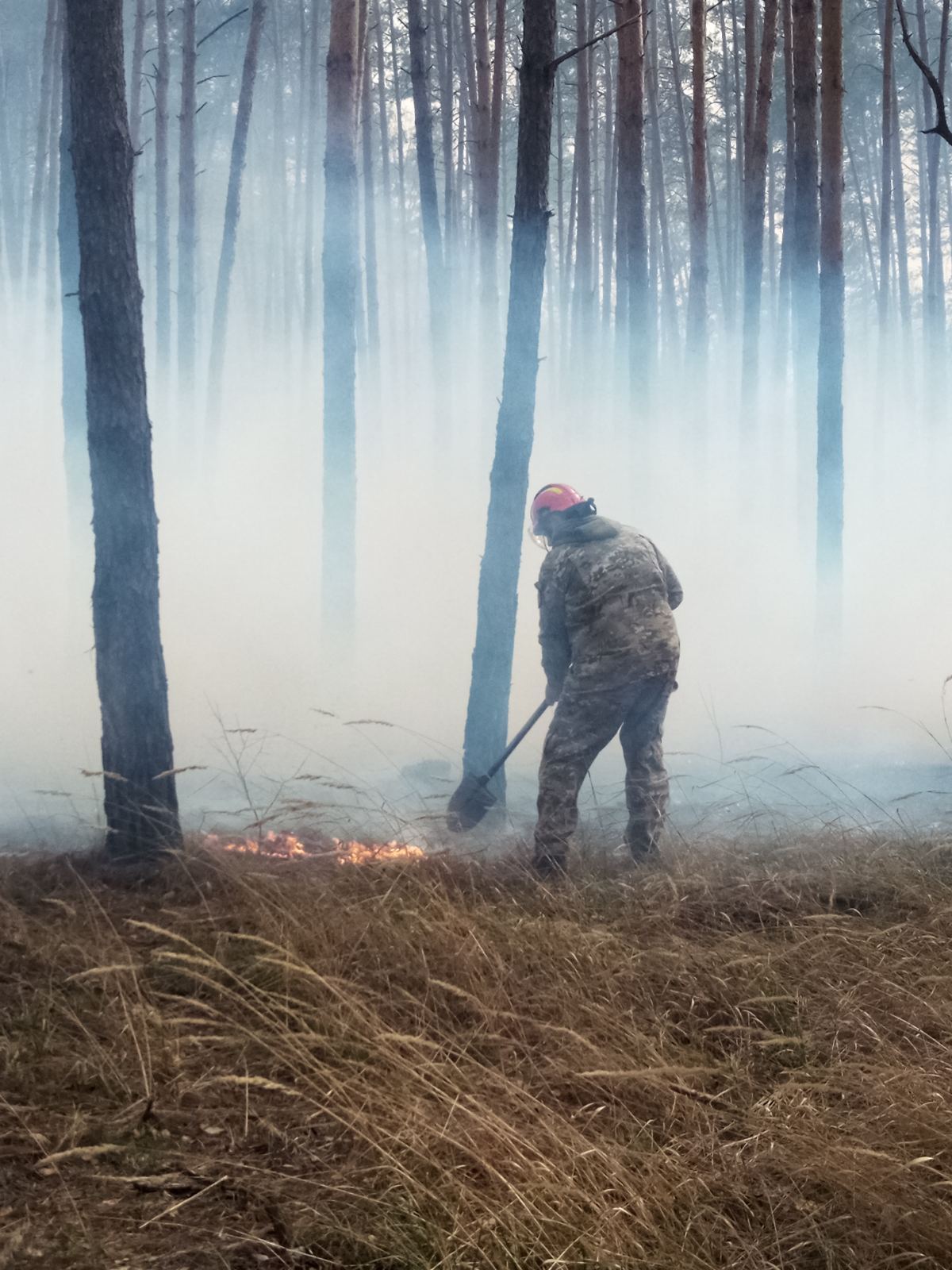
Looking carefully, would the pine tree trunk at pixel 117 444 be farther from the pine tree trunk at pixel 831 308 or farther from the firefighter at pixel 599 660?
the pine tree trunk at pixel 831 308

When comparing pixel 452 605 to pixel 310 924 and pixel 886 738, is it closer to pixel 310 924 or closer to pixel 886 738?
pixel 886 738

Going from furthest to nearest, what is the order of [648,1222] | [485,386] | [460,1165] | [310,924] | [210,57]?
1. [210,57]
2. [485,386]
3. [310,924]
4. [460,1165]
5. [648,1222]

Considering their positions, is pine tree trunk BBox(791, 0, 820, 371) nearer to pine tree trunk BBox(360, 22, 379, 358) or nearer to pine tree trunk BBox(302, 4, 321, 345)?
pine tree trunk BBox(360, 22, 379, 358)

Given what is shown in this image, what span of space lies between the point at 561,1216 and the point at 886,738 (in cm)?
985

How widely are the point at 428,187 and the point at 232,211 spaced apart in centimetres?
535

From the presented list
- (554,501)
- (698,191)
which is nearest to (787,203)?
(698,191)

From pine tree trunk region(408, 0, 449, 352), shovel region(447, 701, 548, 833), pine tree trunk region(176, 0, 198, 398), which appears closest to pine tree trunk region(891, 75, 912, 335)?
pine tree trunk region(408, 0, 449, 352)

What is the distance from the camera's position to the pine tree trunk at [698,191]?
14961 millimetres

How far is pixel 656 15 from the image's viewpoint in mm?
26625

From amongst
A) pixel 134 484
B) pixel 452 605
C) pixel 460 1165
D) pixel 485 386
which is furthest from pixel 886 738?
pixel 485 386

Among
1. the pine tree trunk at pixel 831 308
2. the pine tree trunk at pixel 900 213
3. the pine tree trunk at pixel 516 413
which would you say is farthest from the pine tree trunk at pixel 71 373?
the pine tree trunk at pixel 900 213

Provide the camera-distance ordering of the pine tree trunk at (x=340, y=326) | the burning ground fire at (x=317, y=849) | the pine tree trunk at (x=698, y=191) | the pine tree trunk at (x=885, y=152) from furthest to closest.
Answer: the pine tree trunk at (x=885, y=152), the pine tree trunk at (x=698, y=191), the pine tree trunk at (x=340, y=326), the burning ground fire at (x=317, y=849)

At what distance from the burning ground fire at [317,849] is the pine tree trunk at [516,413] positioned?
1.71m

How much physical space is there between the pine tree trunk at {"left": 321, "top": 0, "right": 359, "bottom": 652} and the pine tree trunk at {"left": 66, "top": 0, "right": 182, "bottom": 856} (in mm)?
5490
